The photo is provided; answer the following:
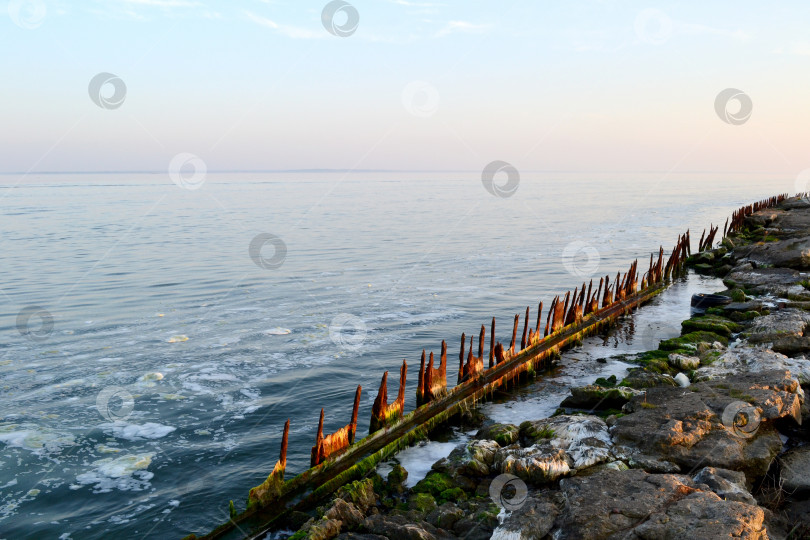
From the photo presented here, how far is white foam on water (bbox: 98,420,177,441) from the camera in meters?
14.1

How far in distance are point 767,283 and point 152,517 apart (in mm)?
26714

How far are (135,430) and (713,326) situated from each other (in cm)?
1862

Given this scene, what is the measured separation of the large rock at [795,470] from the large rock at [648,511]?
188cm

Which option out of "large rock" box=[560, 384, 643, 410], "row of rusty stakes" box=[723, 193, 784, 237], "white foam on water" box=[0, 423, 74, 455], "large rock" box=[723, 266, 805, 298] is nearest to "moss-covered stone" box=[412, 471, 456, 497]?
"large rock" box=[560, 384, 643, 410]

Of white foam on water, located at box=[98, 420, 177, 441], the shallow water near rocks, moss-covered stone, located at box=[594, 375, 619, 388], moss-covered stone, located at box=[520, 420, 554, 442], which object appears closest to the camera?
moss-covered stone, located at box=[520, 420, 554, 442]

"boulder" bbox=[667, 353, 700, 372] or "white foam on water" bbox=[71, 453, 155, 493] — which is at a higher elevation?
"boulder" bbox=[667, 353, 700, 372]

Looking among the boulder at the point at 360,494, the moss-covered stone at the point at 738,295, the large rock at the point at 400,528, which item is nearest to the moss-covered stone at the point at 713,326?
the moss-covered stone at the point at 738,295

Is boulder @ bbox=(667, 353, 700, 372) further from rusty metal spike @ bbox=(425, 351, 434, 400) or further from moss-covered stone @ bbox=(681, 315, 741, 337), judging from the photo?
rusty metal spike @ bbox=(425, 351, 434, 400)

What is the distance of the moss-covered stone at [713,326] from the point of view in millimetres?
19656

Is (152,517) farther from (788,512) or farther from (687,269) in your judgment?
(687,269)

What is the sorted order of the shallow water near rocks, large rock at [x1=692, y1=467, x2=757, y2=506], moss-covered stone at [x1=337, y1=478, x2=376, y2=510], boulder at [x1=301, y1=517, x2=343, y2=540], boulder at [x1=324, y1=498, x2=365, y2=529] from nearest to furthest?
large rock at [x1=692, y1=467, x2=757, y2=506]
boulder at [x1=301, y1=517, x2=343, y2=540]
boulder at [x1=324, y1=498, x2=365, y2=529]
moss-covered stone at [x1=337, y1=478, x2=376, y2=510]
the shallow water near rocks

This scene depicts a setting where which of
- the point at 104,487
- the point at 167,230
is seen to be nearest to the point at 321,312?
the point at 104,487

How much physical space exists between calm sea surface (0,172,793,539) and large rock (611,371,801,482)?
387 centimetres

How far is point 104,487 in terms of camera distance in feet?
39.2
